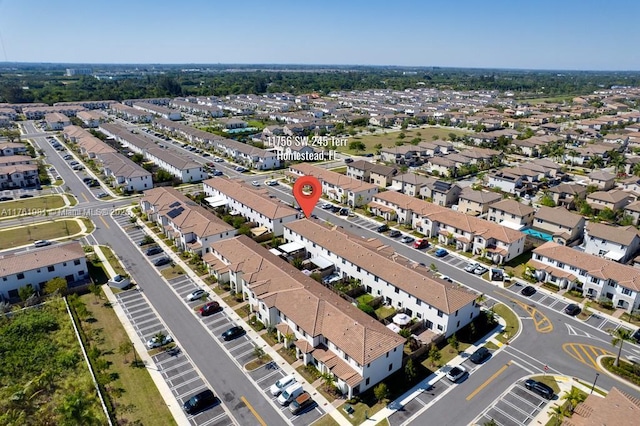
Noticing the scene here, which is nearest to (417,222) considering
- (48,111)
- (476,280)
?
(476,280)

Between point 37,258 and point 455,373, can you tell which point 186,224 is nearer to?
point 37,258

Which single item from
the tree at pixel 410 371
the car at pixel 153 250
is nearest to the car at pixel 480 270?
the tree at pixel 410 371

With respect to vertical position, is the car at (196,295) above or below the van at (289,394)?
above

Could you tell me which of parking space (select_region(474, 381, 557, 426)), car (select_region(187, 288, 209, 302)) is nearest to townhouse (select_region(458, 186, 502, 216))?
parking space (select_region(474, 381, 557, 426))

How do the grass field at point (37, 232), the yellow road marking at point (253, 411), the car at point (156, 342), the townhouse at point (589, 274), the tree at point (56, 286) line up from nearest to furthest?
the yellow road marking at point (253, 411) → the car at point (156, 342) → the townhouse at point (589, 274) → the tree at point (56, 286) → the grass field at point (37, 232)

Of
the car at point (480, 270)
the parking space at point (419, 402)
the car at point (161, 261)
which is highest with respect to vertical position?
the car at point (161, 261)

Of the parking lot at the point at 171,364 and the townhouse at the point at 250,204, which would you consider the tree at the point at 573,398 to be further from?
the townhouse at the point at 250,204

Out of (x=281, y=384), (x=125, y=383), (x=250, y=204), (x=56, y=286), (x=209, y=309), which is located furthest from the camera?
(x=250, y=204)

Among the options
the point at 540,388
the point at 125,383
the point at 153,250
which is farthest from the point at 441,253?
the point at 125,383
